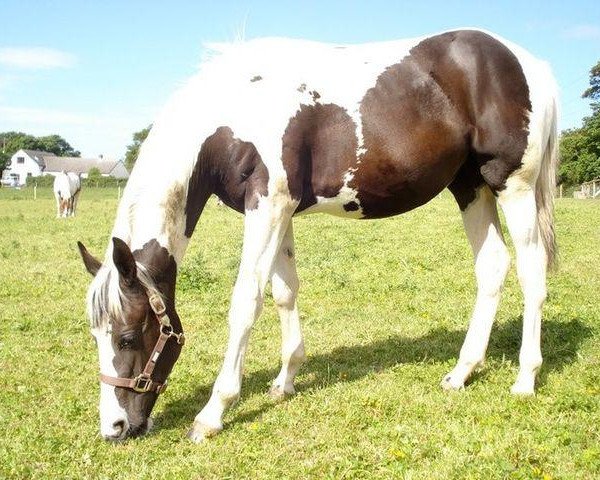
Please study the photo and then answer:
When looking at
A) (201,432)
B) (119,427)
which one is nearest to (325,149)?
(201,432)

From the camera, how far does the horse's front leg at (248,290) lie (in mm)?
3982

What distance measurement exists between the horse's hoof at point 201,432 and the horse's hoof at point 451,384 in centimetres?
178

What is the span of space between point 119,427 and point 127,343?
0.51 meters

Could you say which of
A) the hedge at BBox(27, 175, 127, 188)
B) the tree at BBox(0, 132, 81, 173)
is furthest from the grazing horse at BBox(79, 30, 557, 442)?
the tree at BBox(0, 132, 81, 173)

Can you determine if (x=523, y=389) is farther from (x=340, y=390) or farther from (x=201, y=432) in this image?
(x=201, y=432)

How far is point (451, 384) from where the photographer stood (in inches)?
186

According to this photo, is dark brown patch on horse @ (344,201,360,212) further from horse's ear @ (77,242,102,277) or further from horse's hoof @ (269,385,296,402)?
horse's ear @ (77,242,102,277)

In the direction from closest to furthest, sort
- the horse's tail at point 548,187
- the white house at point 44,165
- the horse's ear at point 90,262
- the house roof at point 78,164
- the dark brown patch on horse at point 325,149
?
the horse's ear at point 90,262
the dark brown patch on horse at point 325,149
the horse's tail at point 548,187
the white house at point 44,165
the house roof at point 78,164

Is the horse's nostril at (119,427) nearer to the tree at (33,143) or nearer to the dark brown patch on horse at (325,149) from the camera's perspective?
the dark brown patch on horse at (325,149)

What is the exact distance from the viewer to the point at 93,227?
18.2m

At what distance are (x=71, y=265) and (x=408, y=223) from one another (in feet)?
29.1

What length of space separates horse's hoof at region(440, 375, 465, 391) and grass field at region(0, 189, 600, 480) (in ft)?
0.31

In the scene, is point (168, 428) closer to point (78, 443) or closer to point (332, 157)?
point (78, 443)

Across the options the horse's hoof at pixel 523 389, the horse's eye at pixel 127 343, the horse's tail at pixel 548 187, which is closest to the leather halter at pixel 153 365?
the horse's eye at pixel 127 343
